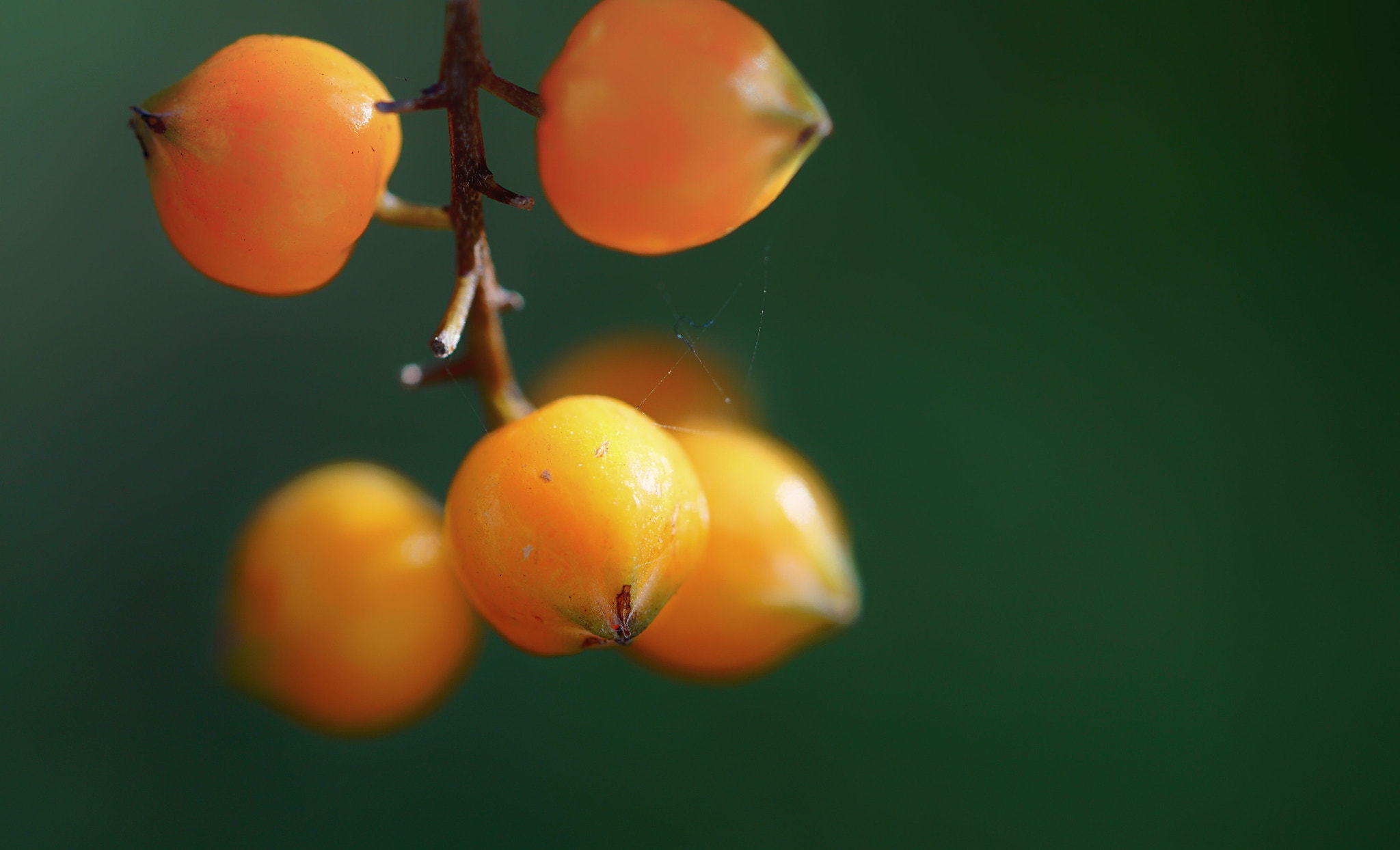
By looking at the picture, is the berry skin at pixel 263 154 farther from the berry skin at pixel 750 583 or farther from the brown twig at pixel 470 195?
the berry skin at pixel 750 583

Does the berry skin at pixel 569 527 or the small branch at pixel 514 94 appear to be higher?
the small branch at pixel 514 94

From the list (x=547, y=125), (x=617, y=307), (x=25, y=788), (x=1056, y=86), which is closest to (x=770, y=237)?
(x=617, y=307)

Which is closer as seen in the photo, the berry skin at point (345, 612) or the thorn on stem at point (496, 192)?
the thorn on stem at point (496, 192)

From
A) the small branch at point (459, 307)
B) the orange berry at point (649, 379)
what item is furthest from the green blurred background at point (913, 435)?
the small branch at point (459, 307)

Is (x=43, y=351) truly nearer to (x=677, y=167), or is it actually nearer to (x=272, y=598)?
(x=272, y=598)

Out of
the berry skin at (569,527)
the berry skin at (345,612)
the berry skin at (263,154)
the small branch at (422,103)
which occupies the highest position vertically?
the small branch at (422,103)

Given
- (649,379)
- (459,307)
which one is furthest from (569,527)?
(649,379)

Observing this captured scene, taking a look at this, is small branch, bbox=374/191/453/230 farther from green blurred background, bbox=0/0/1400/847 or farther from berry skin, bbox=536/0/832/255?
green blurred background, bbox=0/0/1400/847
